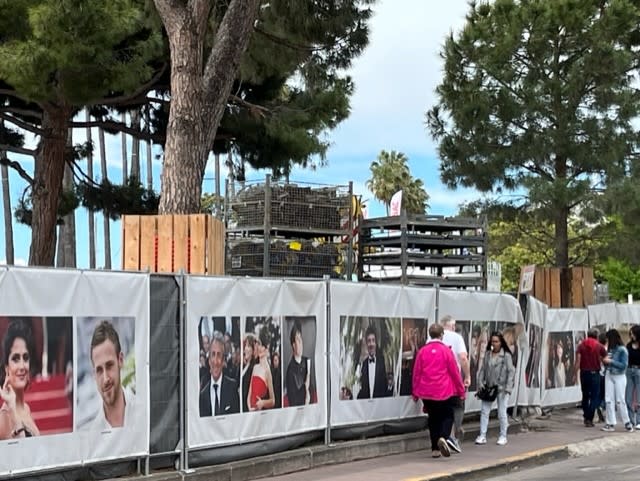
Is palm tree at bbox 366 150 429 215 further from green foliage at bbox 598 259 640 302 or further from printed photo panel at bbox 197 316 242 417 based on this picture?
printed photo panel at bbox 197 316 242 417

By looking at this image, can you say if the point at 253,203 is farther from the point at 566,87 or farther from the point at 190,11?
the point at 566,87

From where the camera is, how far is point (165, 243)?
12.6 meters

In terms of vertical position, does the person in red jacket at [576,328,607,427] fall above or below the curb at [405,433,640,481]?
above

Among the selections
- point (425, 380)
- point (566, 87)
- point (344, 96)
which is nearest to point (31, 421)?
point (425, 380)

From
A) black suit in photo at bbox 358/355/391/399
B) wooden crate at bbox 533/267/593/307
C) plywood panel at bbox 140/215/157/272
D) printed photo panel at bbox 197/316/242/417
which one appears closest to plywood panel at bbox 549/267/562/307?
wooden crate at bbox 533/267/593/307

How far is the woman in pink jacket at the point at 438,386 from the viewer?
1213 centimetres

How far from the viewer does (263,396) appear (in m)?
10.8

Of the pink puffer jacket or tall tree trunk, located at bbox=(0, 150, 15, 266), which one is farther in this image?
tall tree trunk, located at bbox=(0, 150, 15, 266)

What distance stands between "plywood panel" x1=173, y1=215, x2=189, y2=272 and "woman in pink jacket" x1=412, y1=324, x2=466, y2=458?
3441 mm

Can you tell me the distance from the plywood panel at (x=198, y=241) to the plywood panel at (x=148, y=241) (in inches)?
23.2

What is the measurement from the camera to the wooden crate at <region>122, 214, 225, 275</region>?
12.3m

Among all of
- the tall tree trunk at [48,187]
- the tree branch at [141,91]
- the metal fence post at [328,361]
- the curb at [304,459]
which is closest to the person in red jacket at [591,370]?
the curb at [304,459]

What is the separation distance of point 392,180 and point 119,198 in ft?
206

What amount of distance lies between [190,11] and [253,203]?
4893 mm
